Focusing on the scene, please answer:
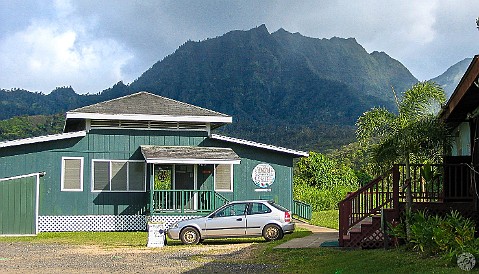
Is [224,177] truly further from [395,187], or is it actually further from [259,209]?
[395,187]

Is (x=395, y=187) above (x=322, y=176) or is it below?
below

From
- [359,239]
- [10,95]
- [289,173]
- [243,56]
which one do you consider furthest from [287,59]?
[359,239]

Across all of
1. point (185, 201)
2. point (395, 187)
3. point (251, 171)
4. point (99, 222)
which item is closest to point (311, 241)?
point (395, 187)

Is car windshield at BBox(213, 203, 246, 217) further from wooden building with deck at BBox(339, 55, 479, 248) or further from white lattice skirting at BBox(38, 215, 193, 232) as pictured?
white lattice skirting at BBox(38, 215, 193, 232)

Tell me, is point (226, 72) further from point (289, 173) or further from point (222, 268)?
point (222, 268)

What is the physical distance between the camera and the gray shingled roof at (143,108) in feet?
86.6

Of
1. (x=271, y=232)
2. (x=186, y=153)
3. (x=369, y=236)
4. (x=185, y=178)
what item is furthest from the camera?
(x=185, y=178)

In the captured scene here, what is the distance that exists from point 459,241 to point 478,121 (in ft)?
13.8

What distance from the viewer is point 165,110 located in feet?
89.4

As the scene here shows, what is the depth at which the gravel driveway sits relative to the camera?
46.8ft

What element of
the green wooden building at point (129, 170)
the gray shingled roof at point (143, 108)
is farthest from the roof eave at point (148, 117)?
the gray shingled roof at point (143, 108)

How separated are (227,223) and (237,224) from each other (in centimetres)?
29

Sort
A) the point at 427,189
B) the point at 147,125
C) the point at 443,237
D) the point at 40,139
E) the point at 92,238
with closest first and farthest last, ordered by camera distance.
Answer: the point at 443,237, the point at 427,189, the point at 92,238, the point at 40,139, the point at 147,125

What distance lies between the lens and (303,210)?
103 feet
